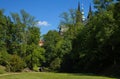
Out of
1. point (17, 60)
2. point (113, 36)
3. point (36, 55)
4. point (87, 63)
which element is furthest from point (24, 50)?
point (113, 36)

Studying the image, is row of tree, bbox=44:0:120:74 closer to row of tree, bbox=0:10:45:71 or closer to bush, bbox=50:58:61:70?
bush, bbox=50:58:61:70

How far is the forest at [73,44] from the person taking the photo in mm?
48438

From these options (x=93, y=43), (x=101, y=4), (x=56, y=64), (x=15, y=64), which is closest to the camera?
(x=101, y=4)

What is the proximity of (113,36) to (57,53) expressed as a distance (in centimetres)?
3287

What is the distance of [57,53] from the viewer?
77750 mm

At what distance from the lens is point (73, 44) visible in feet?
222

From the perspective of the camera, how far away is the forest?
4844cm

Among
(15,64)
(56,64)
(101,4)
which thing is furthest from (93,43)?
(56,64)

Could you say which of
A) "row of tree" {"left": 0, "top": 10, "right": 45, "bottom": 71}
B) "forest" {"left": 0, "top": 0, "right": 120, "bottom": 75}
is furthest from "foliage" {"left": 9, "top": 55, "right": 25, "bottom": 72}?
"row of tree" {"left": 0, "top": 10, "right": 45, "bottom": 71}

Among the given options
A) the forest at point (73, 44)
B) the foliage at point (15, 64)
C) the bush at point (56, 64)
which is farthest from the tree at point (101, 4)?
the bush at point (56, 64)

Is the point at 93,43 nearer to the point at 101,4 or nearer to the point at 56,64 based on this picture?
the point at 101,4

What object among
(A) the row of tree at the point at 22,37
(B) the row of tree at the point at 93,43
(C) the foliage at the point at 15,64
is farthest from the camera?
(A) the row of tree at the point at 22,37

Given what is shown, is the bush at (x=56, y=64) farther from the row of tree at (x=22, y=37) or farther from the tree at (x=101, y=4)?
the tree at (x=101, y=4)

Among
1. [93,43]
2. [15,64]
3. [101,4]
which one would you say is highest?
[101,4]
